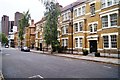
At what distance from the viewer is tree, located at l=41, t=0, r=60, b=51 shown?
47.4 metres

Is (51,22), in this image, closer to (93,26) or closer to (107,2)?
(93,26)

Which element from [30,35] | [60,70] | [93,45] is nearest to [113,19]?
[93,45]

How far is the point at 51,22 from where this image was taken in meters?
47.7

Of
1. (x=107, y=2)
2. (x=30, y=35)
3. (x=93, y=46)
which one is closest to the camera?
(x=107, y=2)

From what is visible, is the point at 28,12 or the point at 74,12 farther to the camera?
the point at 28,12

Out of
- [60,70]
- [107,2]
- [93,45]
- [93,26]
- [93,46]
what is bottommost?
[60,70]

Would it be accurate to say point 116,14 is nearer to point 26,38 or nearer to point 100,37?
point 100,37

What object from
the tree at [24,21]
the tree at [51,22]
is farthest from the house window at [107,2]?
the tree at [24,21]

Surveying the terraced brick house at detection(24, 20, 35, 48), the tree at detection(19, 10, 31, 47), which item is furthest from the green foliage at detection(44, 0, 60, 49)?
the tree at detection(19, 10, 31, 47)

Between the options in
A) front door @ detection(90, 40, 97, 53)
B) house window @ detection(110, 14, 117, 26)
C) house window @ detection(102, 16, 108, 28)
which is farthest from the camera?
front door @ detection(90, 40, 97, 53)

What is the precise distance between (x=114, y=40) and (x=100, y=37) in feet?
11.9

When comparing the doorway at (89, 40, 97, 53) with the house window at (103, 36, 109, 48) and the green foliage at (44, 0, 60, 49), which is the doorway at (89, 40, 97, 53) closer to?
the house window at (103, 36, 109, 48)

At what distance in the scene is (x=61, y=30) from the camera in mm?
53500

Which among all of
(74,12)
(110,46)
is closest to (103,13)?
(110,46)
